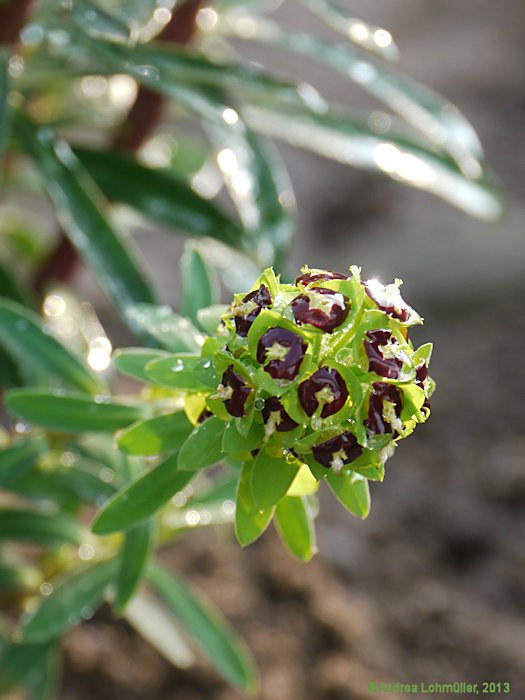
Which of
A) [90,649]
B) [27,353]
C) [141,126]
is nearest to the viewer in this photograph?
[27,353]

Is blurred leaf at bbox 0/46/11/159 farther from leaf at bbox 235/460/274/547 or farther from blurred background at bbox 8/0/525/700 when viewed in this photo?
blurred background at bbox 8/0/525/700

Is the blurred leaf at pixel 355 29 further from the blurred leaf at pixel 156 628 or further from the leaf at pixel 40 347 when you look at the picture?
the blurred leaf at pixel 156 628

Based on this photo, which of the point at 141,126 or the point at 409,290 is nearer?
the point at 141,126

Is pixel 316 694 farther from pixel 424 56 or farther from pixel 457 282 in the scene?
pixel 424 56

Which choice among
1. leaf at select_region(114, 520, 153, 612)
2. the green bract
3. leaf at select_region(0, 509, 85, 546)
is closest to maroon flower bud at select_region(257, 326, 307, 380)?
the green bract

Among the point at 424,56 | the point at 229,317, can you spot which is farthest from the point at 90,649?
the point at 424,56

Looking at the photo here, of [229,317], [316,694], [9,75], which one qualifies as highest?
[229,317]

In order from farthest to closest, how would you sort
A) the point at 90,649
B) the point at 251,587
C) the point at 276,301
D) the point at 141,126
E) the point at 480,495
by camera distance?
the point at 480,495 → the point at 251,587 → the point at 90,649 → the point at 141,126 → the point at 276,301
